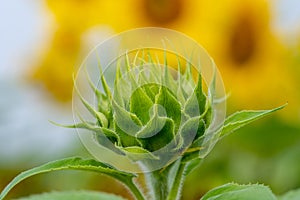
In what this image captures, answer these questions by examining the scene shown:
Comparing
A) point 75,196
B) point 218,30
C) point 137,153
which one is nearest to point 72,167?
point 137,153

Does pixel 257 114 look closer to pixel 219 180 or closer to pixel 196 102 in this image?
pixel 196 102

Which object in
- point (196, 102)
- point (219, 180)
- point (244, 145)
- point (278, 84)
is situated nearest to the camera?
point (196, 102)

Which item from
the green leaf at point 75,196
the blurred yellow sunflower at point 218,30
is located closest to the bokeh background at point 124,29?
the blurred yellow sunflower at point 218,30

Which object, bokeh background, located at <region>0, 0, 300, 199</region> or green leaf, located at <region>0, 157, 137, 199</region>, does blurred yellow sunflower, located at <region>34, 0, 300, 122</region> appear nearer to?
bokeh background, located at <region>0, 0, 300, 199</region>

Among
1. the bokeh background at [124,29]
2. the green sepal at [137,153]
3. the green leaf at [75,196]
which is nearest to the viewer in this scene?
the green sepal at [137,153]

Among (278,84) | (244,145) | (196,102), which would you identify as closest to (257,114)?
(196,102)

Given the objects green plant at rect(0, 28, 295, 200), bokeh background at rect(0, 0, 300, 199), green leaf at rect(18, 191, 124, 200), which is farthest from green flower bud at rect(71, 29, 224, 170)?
bokeh background at rect(0, 0, 300, 199)

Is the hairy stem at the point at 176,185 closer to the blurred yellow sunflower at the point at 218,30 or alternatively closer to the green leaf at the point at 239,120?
the green leaf at the point at 239,120
